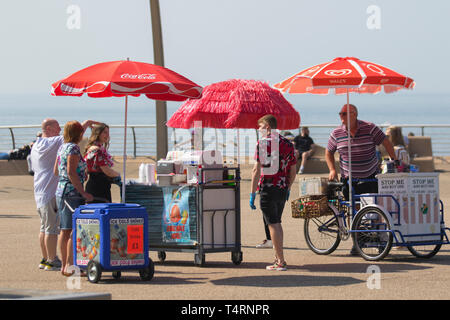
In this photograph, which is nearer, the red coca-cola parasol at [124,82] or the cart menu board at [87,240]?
the cart menu board at [87,240]

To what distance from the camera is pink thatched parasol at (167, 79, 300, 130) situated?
17688mm

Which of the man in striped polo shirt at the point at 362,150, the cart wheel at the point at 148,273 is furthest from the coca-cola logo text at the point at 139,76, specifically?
the man in striped polo shirt at the point at 362,150

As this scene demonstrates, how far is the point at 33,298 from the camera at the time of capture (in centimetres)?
702

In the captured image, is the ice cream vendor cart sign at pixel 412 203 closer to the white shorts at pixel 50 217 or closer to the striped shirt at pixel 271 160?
the striped shirt at pixel 271 160

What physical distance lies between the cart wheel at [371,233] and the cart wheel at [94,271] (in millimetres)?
3385

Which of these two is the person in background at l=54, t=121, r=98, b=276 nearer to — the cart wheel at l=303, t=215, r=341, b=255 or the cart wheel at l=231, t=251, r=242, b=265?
the cart wheel at l=231, t=251, r=242, b=265

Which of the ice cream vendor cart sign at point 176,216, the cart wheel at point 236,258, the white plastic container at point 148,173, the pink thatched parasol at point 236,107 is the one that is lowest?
the cart wheel at point 236,258

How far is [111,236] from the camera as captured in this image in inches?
392

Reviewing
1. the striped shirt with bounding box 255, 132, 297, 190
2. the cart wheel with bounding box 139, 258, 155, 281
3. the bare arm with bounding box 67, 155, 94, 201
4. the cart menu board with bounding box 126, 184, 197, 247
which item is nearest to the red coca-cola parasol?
the cart menu board with bounding box 126, 184, 197, 247

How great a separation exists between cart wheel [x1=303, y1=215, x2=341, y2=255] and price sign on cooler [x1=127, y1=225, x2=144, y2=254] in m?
3.00

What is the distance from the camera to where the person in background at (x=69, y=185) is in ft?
33.8

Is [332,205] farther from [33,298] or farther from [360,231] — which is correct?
[33,298]

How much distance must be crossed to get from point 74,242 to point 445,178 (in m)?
17.5
